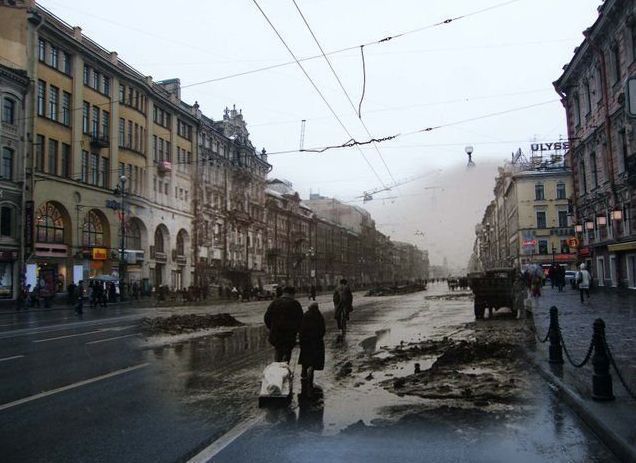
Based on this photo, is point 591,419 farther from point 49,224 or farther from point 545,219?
point 545,219

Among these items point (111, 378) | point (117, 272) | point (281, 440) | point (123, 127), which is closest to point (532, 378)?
point (281, 440)

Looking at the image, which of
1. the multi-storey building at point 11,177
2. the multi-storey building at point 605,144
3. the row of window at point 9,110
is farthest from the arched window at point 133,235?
the multi-storey building at point 605,144

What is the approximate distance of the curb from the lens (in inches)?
200

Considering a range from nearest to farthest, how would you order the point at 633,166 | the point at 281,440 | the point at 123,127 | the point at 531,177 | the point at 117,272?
the point at 281,440
the point at 633,166
the point at 117,272
the point at 123,127
the point at 531,177

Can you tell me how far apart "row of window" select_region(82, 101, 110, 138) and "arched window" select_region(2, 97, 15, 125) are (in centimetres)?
723

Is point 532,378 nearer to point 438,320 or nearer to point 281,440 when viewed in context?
point 281,440

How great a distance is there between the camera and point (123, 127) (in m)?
48.5

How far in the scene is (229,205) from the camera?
70000 mm

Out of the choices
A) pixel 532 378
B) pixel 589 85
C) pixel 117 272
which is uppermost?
pixel 589 85

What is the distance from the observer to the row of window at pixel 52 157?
125 ft

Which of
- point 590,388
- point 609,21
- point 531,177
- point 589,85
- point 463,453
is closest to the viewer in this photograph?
point 463,453

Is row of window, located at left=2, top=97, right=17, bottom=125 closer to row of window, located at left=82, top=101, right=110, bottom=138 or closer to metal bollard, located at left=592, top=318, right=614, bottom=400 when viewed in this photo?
row of window, located at left=82, top=101, right=110, bottom=138

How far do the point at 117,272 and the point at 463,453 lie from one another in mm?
44051

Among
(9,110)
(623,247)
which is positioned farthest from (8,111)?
(623,247)
